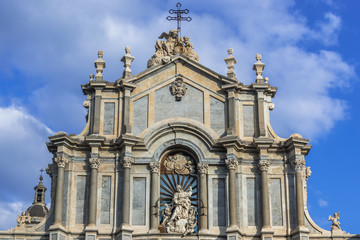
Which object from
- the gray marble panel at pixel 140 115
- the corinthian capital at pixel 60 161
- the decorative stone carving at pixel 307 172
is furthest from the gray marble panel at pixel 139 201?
the decorative stone carving at pixel 307 172

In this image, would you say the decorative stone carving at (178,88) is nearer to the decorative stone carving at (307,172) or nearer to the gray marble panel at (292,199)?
the gray marble panel at (292,199)

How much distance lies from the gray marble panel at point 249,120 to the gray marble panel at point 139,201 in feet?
13.7

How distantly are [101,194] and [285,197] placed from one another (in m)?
6.45

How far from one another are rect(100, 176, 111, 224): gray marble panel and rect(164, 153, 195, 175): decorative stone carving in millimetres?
2228

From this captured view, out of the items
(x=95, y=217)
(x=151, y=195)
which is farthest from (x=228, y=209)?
(x=95, y=217)

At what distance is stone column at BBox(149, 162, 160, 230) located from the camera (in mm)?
29484

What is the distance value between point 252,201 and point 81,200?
597 centimetres

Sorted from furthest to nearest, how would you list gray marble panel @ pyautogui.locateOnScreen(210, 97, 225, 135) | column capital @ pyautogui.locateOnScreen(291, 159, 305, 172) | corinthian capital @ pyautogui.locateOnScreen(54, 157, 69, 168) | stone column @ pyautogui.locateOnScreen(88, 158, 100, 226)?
gray marble panel @ pyautogui.locateOnScreen(210, 97, 225, 135)
column capital @ pyautogui.locateOnScreen(291, 159, 305, 172)
corinthian capital @ pyautogui.locateOnScreen(54, 157, 69, 168)
stone column @ pyautogui.locateOnScreen(88, 158, 100, 226)

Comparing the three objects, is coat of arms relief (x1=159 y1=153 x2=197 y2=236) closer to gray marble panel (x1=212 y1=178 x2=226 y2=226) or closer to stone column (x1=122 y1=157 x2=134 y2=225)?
gray marble panel (x1=212 y1=178 x2=226 y2=226)

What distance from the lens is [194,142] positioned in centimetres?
3078

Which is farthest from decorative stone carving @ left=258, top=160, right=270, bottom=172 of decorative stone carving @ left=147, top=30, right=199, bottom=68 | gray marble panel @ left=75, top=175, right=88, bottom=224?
gray marble panel @ left=75, top=175, right=88, bottom=224

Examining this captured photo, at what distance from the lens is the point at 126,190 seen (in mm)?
29656

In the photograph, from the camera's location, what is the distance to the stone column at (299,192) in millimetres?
29391

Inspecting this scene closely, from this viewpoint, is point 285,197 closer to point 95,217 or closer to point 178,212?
point 178,212
